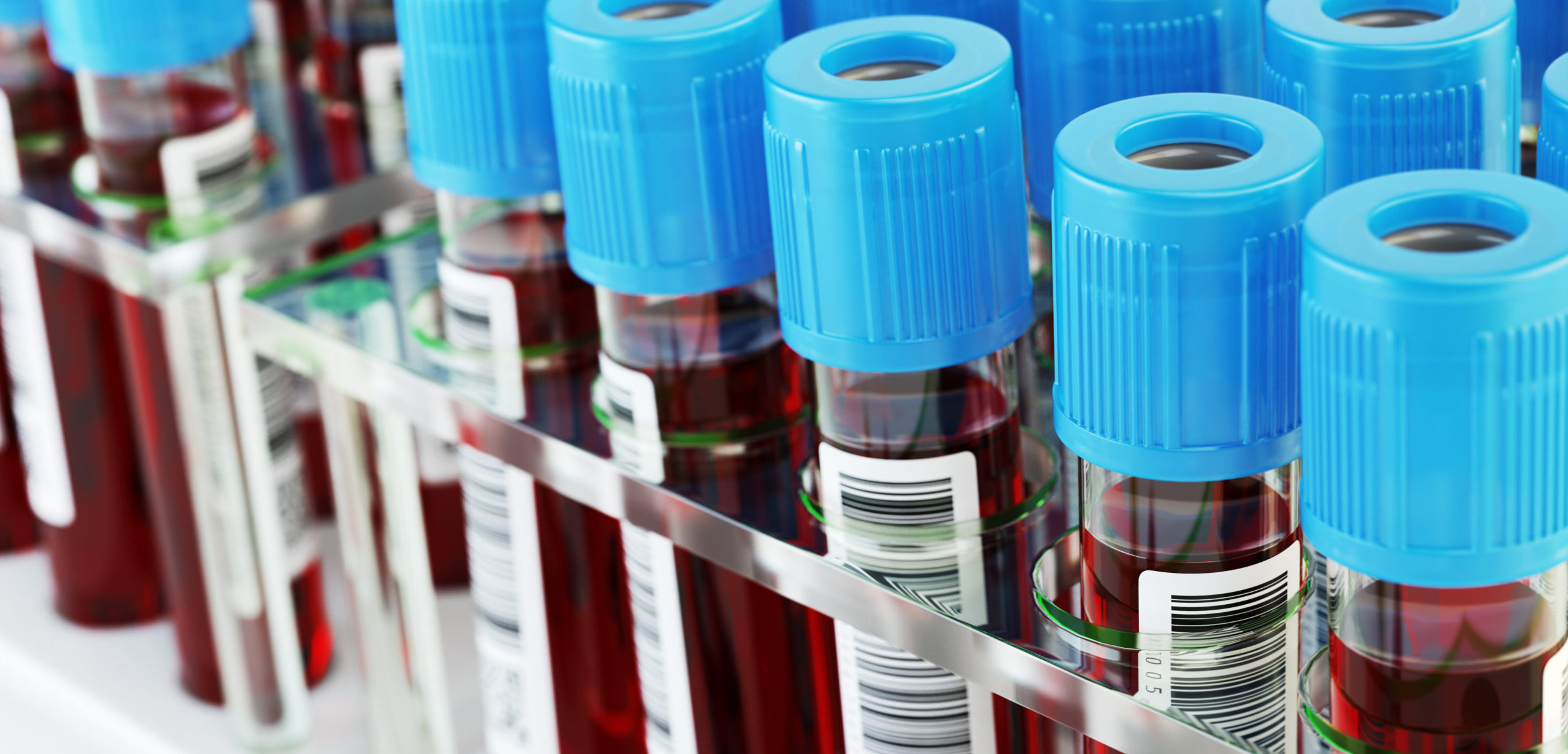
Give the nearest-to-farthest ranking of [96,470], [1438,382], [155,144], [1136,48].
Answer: [1438,382] → [1136,48] → [155,144] → [96,470]

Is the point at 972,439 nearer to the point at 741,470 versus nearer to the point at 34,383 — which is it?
the point at 741,470

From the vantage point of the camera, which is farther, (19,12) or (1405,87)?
(19,12)

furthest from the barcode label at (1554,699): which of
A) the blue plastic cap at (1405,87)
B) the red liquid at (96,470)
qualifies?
the red liquid at (96,470)

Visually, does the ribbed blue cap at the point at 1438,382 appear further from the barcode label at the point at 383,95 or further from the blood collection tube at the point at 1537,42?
the barcode label at the point at 383,95

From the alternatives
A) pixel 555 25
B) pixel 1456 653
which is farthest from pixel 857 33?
pixel 1456 653

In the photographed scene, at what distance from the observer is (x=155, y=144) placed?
62 centimetres

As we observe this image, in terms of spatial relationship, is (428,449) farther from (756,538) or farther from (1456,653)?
(1456,653)

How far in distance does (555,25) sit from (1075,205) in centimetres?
14

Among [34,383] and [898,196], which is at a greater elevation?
[898,196]

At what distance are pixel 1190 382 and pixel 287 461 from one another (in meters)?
0.40

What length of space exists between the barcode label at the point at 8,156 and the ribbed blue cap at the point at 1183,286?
43cm

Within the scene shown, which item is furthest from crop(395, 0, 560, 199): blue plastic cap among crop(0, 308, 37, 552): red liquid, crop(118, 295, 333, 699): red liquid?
crop(0, 308, 37, 552): red liquid

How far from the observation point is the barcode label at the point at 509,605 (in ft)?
1.72

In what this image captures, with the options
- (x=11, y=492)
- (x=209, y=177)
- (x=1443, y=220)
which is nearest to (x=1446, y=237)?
(x=1443, y=220)
